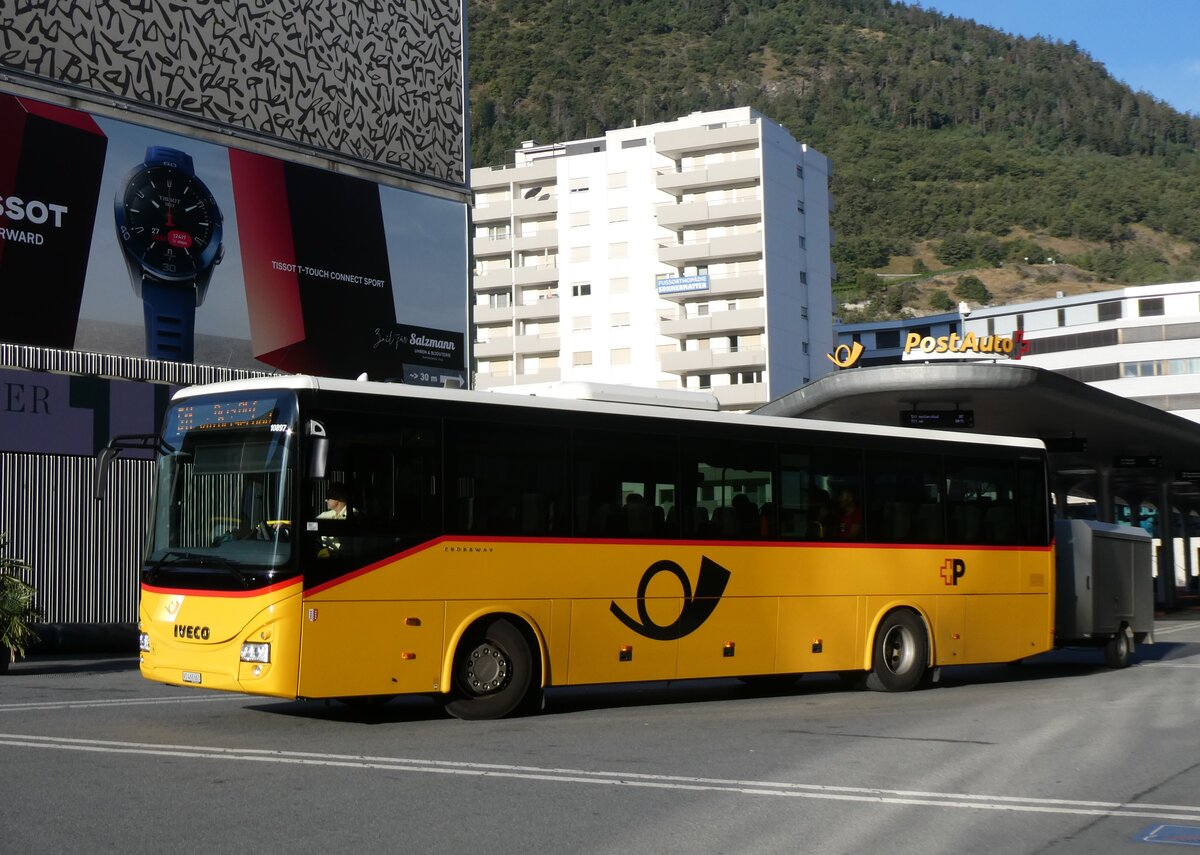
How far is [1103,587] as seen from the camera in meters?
21.5

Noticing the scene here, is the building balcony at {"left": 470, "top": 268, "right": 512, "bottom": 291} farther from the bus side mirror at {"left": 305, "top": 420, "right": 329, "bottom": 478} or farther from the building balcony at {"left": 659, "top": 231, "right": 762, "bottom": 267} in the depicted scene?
the bus side mirror at {"left": 305, "top": 420, "right": 329, "bottom": 478}

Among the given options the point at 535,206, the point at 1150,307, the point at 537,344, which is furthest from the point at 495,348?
the point at 1150,307

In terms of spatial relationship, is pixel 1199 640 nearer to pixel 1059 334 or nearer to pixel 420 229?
pixel 420 229

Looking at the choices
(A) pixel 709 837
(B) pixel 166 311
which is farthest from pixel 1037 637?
(B) pixel 166 311

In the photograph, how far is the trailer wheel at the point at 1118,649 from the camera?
22.0 m

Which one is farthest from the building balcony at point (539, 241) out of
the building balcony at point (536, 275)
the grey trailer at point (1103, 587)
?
the grey trailer at point (1103, 587)

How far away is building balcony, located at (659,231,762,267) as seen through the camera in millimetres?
92188

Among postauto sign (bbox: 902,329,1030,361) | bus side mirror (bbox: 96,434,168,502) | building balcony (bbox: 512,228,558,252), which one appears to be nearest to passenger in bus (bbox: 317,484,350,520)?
bus side mirror (bbox: 96,434,168,502)

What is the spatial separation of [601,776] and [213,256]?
21404mm

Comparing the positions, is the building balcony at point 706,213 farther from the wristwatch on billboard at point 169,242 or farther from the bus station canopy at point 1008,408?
the wristwatch on billboard at point 169,242

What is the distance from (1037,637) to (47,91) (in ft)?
62.0

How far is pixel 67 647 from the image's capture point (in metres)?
24.6

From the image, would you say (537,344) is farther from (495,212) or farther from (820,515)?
(820,515)

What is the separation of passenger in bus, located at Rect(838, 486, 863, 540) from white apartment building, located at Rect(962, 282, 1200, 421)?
334 feet
